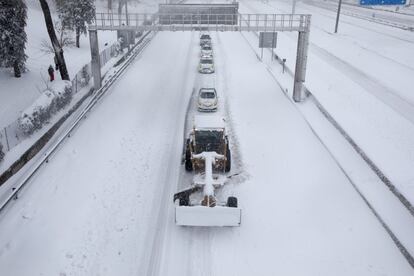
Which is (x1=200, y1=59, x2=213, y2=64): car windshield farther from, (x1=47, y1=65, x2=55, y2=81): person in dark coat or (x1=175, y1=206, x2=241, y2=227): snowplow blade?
(x1=175, y1=206, x2=241, y2=227): snowplow blade

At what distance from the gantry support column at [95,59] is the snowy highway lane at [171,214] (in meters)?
5.52

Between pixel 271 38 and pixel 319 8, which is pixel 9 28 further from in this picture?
pixel 319 8

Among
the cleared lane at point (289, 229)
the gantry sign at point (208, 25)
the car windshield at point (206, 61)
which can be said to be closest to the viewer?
the cleared lane at point (289, 229)

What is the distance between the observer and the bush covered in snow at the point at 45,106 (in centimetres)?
2247

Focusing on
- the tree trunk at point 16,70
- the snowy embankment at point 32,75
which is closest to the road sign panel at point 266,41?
the snowy embankment at point 32,75

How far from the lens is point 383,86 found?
115 ft

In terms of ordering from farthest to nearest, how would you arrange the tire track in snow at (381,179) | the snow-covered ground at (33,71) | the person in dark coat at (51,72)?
the person in dark coat at (51,72) < the snow-covered ground at (33,71) < the tire track in snow at (381,179)

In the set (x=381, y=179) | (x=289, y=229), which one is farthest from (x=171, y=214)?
(x=381, y=179)

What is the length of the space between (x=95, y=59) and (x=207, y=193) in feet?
65.6

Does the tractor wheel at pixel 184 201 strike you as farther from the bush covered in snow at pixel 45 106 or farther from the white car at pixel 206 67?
the white car at pixel 206 67

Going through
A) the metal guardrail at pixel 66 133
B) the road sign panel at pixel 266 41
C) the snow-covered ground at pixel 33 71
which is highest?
the road sign panel at pixel 266 41

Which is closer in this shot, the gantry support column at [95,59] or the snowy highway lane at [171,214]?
the snowy highway lane at [171,214]

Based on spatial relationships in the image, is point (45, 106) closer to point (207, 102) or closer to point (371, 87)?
point (207, 102)

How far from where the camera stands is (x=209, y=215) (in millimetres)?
15367
